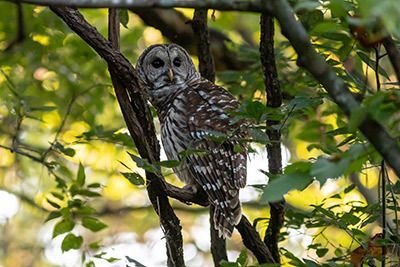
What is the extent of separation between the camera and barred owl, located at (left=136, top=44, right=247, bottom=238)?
3.22 meters

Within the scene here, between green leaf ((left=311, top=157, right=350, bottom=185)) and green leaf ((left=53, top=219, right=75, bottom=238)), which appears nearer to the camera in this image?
green leaf ((left=311, top=157, right=350, bottom=185))

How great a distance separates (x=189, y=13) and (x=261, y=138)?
331cm

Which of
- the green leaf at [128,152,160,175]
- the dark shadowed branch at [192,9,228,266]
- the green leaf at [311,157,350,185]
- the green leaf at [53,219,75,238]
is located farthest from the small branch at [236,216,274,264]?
the green leaf at [311,157,350,185]

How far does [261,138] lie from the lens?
7.20 ft

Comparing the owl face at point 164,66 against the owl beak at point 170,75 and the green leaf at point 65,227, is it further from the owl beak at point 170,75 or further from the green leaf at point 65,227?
the green leaf at point 65,227

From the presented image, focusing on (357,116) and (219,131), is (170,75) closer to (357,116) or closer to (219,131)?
(219,131)

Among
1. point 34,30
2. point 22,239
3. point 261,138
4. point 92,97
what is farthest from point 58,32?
point 22,239

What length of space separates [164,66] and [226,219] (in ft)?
4.18

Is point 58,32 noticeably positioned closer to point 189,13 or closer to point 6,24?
point 6,24

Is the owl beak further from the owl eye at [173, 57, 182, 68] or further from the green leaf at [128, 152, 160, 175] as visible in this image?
the green leaf at [128, 152, 160, 175]

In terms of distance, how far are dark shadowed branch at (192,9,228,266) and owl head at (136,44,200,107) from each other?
344 mm

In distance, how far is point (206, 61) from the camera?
3.63m

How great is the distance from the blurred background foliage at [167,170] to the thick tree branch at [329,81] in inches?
1.3

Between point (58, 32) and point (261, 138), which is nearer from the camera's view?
point (261, 138)
